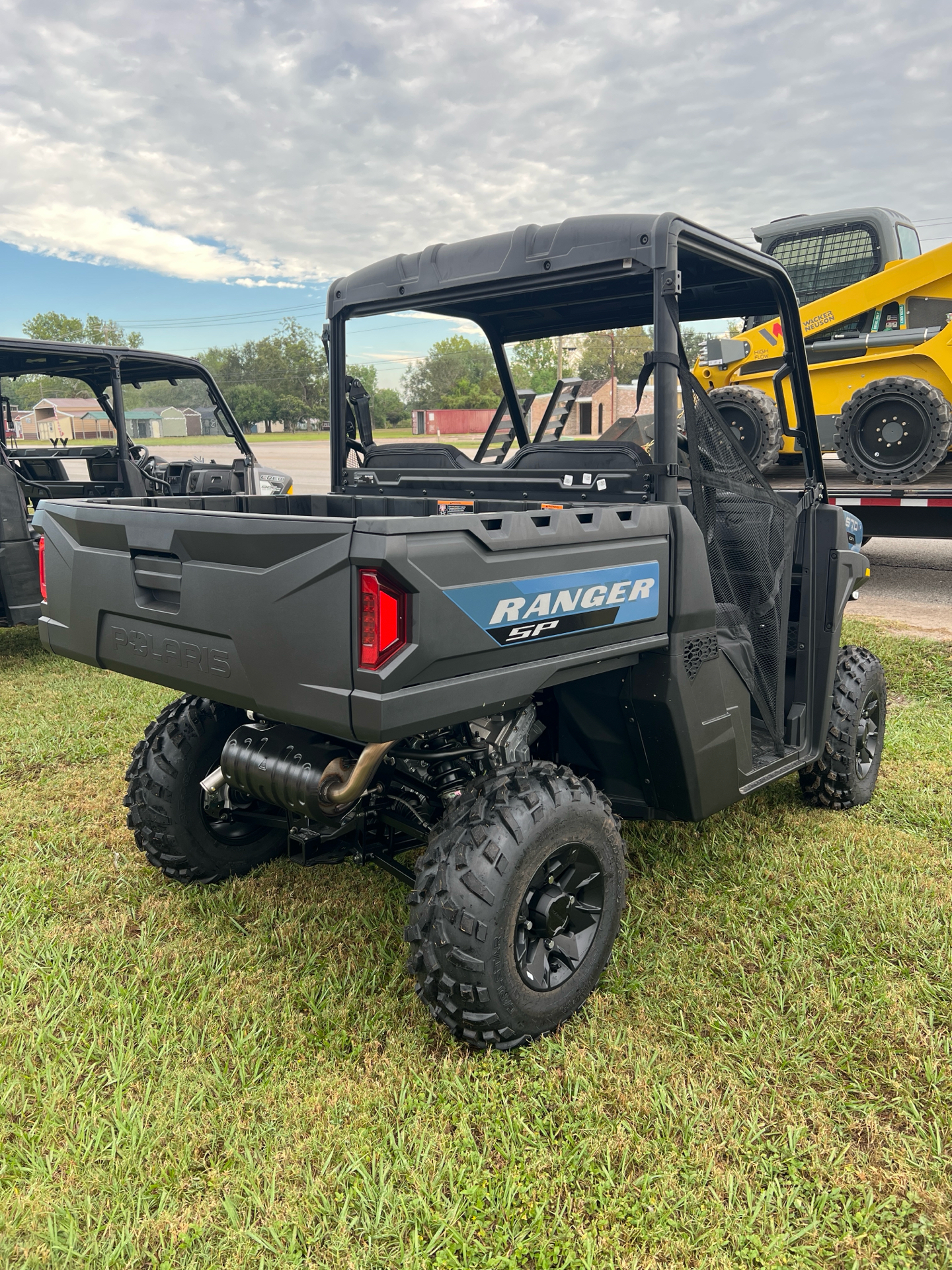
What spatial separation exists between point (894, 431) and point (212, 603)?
26.2 ft

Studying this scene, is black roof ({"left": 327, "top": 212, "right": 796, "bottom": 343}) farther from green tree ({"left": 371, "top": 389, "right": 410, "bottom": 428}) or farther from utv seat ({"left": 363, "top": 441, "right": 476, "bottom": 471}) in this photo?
utv seat ({"left": 363, "top": 441, "right": 476, "bottom": 471})

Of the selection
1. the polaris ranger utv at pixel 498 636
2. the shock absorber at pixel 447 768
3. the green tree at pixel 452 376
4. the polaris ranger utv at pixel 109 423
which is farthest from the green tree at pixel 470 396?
the polaris ranger utv at pixel 109 423

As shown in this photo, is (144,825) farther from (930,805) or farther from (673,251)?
(930,805)

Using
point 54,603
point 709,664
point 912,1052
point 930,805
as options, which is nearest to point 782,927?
point 912,1052

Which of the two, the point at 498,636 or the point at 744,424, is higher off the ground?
the point at 744,424

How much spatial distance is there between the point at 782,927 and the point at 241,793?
193 cm

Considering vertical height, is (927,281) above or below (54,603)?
above

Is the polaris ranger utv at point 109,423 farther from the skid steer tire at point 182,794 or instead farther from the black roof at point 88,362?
the skid steer tire at point 182,794

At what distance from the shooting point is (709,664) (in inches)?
111

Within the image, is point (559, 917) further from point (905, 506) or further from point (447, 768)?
point (905, 506)

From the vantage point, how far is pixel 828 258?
998 cm

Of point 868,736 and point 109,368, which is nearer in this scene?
point 868,736

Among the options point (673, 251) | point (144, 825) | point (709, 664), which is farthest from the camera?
point (144, 825)

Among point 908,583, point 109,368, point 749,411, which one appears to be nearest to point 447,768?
point 109,368
